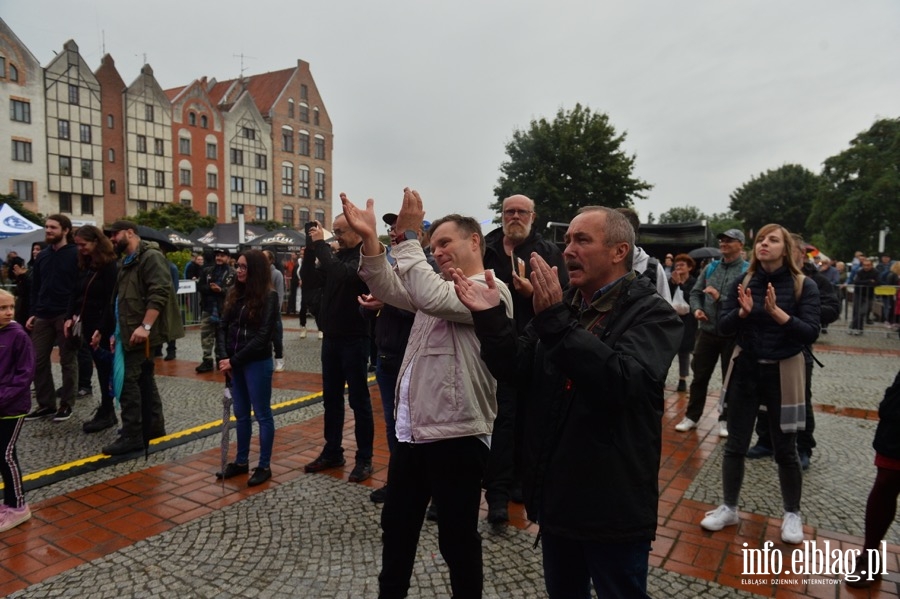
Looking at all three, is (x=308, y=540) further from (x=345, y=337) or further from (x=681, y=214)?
(x=681, y=214)

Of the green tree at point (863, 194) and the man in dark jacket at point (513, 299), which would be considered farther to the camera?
the green tree at point (863, 194)

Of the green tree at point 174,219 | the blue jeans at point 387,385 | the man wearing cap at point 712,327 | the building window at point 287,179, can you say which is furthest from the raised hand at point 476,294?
the building window at point 287,179

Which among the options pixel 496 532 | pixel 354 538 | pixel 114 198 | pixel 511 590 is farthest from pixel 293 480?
pixel 114 198

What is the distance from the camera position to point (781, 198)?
59.1m

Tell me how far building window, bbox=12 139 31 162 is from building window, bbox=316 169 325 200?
2709cm

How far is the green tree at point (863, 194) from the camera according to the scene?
116ft

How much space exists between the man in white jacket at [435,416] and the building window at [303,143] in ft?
205

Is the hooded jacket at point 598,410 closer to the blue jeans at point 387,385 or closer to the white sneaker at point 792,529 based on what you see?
the blue jeans at point 387,385

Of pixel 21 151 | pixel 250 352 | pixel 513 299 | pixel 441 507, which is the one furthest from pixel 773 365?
pixel 21 151

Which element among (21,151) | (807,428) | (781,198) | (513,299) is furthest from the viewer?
(781,198)

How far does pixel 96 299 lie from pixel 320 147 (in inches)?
2396

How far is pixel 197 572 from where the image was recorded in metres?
3.12

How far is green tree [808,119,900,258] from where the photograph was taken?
3537 cm

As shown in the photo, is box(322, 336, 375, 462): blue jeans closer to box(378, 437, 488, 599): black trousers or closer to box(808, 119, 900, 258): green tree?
box(378, 437, 488, 599): black trousers
